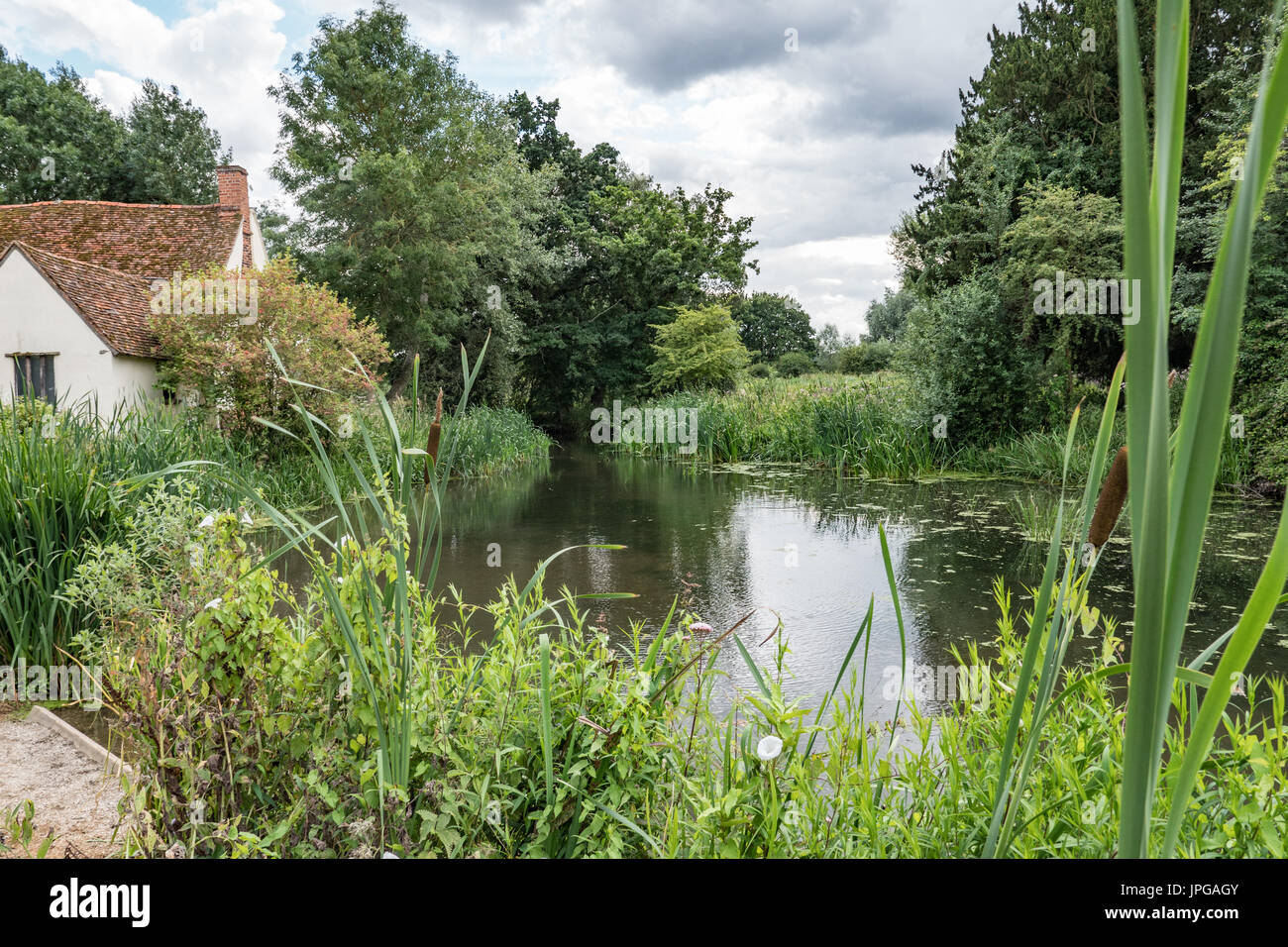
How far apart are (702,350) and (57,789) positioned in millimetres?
23672

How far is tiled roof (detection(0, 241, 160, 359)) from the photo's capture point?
14445 millimetres

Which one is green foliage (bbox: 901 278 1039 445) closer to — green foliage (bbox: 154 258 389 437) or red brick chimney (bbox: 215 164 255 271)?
green foliage (bbox: 154 258 389 437)

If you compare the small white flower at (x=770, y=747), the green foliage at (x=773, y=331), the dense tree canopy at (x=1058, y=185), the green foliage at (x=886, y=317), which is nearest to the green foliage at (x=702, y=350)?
the dense tree canopy at (x=1058, y=185)

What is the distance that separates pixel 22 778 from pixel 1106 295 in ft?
52.0

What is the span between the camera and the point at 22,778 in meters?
2.76

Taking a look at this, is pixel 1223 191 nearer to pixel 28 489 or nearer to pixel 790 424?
pixel 790 424

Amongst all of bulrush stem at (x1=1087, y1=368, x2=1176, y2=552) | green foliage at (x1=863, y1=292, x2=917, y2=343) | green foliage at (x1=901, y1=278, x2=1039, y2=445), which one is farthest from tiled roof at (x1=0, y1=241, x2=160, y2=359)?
green foliage at (x1=863, y1=292, x2=917, y2=343)

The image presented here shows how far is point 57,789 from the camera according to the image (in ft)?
→ 8.77

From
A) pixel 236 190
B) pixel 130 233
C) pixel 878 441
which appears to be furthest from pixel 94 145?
pixel 878 441

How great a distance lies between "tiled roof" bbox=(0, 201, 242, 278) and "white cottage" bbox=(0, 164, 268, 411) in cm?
2

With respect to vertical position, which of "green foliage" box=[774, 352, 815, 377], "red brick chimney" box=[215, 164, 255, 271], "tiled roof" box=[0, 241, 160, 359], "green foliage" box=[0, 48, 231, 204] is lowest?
"tiled roof" box=[0, 241, 160, 359]

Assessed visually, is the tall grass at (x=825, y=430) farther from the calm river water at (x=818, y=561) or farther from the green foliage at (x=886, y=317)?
the green foliage at (x=886, y=317)

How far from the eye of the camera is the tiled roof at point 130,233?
1852 centimetres

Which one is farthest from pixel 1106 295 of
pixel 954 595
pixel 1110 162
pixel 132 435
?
pixel 132 435
